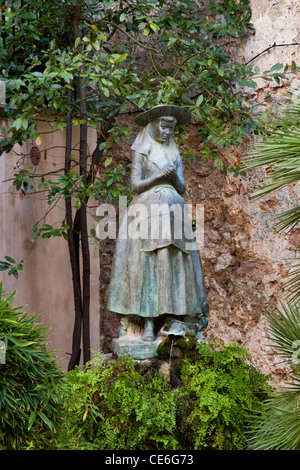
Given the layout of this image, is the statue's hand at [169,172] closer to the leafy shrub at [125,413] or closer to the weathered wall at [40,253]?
the leafy shrub at [125,413]

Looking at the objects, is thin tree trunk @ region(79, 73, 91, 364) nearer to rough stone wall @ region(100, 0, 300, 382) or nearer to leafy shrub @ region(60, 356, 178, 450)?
rough stone wall @ region(100, 0, 300, 382)

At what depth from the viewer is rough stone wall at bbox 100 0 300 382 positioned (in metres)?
6.91

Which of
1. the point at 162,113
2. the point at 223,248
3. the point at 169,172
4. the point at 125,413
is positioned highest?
the point at 162,113

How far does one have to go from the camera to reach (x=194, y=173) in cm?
749

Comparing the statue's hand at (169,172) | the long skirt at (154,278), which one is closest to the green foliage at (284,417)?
the long skirt at (154,278)

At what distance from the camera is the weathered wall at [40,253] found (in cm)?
677

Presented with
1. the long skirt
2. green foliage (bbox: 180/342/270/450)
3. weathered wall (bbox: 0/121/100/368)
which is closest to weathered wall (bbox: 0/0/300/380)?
weathered wall (bbox: 0/121/100/368)

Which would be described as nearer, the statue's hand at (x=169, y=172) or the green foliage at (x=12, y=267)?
the statue's hand at (x=169, y=172)

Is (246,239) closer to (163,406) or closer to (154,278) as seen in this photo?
(154,278)

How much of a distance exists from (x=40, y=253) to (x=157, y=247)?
2.28 meters

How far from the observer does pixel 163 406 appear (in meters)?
4.36

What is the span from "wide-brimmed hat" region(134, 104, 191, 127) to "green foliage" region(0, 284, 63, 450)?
205cm

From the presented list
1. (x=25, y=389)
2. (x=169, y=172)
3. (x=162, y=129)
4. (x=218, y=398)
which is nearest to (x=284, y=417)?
(x=218, y=398)
